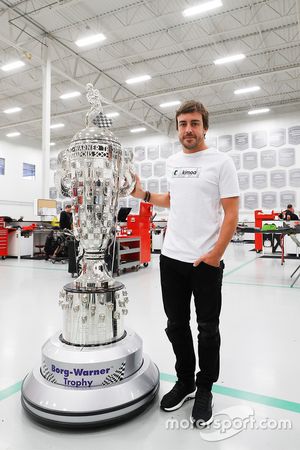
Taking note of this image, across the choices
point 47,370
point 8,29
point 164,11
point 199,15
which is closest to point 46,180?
point 8,29

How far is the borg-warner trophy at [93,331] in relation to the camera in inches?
51.6

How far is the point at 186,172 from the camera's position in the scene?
1.45 meters

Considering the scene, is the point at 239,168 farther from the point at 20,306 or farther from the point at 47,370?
the point at 47,370

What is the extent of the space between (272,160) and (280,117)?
186 centimetres

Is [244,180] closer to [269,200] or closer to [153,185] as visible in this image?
[269,200]

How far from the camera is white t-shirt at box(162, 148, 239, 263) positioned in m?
1.37

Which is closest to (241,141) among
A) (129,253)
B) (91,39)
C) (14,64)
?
(91,39)

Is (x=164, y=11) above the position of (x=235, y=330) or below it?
above

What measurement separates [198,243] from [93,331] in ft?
1.97

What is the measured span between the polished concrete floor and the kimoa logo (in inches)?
41.0

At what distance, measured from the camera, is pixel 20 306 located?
11.0 feet

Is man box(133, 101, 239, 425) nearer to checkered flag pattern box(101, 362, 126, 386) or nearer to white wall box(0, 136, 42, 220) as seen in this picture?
checkered flag pattern box(101, 362, 126, 386)

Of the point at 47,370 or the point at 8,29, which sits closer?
the point at 47,370

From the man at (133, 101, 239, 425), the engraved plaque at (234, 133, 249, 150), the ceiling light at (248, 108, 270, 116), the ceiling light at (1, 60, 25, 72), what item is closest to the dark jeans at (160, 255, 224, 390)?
the man at (133, 101, 239, 425)
